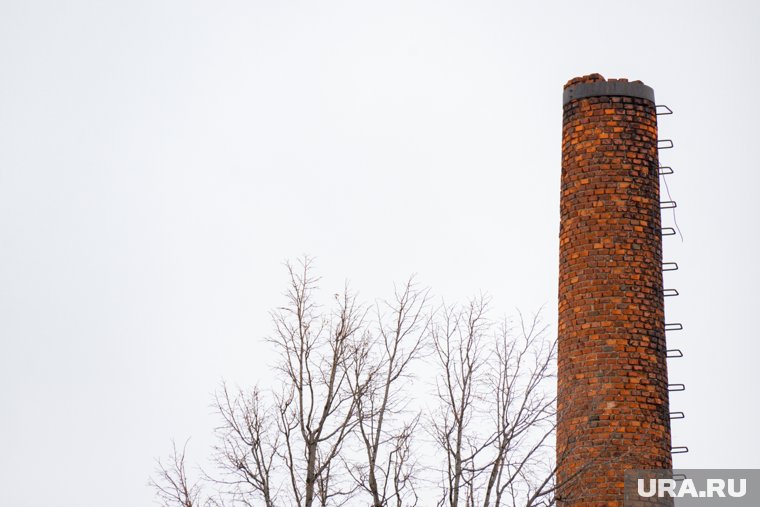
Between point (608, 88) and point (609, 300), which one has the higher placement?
point (608, 88)

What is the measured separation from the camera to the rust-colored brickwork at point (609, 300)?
24.7 m

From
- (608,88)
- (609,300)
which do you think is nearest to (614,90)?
(608,88)

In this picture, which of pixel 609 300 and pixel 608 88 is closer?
pixel 609 300

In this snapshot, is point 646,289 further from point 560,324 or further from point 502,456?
point 502,456

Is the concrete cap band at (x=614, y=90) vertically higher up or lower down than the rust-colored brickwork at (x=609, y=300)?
higher up

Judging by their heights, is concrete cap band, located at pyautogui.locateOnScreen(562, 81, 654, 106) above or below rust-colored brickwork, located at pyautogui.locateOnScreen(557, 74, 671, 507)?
above

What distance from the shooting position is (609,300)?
25.2 m

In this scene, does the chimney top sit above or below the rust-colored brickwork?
above

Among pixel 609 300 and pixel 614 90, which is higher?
pixel 614 90

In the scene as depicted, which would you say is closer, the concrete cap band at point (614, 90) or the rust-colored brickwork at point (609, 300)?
the rust-colored brickwork at point (609, 300)

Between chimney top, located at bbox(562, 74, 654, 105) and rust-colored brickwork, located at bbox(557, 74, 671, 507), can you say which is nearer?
rust-colored brickwork, located at bbox(557, 74, 671, 507)

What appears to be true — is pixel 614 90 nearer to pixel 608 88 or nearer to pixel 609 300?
pixel 608 88

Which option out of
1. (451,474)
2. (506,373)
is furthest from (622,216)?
(451,474)

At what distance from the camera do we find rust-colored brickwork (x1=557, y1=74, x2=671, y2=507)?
24.7m
